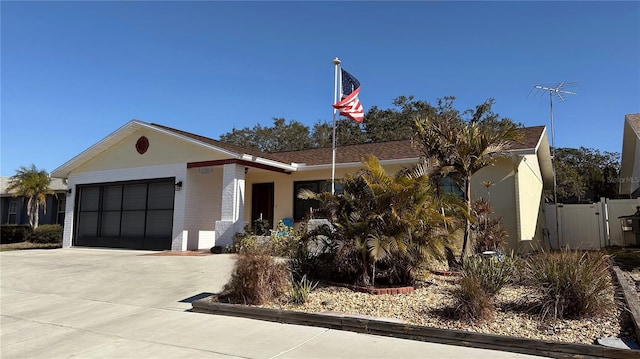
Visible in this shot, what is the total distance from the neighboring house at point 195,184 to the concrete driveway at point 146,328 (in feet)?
20.5

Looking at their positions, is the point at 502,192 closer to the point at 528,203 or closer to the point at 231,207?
the point at 528,203

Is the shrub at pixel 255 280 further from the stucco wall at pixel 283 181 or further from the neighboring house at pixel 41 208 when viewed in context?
the neighboring house at pixel 41 208

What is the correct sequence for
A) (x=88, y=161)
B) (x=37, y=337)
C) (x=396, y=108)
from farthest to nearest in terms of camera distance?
(x=396, y=108), (x=88, y=161), (x=37, y=337)

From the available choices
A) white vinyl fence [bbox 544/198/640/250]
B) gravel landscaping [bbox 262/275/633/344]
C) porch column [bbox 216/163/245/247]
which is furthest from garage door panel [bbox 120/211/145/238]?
white vinyl fence [bbox 544/198/640/250]

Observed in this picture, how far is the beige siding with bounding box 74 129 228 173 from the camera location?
1693 cm

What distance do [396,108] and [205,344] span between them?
37.1 metres

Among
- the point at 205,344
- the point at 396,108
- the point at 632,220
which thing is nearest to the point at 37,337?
the point at 205,344

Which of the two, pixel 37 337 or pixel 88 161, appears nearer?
pixel 37 337

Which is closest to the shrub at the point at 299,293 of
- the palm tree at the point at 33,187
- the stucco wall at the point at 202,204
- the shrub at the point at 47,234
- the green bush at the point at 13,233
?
the stucco wall at the point at 202,204

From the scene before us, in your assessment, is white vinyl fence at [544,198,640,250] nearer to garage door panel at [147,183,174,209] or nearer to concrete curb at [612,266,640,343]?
concrete curb at [612,266,640,343]

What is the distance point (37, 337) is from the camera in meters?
5.85

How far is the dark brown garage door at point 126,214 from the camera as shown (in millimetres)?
17531

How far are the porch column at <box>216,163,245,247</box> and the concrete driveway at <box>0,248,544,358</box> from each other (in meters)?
5.03

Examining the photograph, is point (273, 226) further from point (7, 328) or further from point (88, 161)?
point (7, 328)
